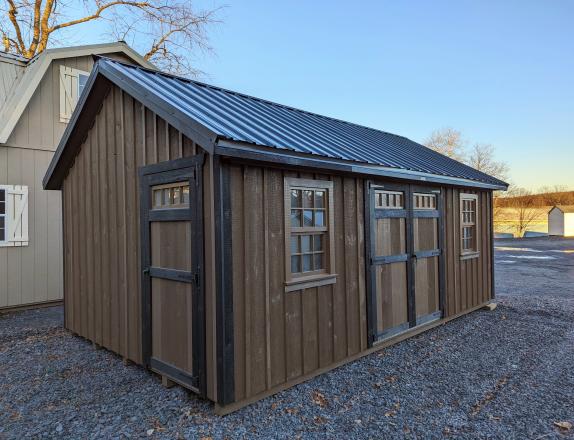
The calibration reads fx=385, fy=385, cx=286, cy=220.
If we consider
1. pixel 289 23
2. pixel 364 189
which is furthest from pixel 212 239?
pixel 289 23

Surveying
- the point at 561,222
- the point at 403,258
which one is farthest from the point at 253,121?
the point at 561,222

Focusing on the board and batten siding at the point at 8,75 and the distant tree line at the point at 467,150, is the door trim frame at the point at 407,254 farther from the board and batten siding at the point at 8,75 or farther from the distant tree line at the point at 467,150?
the distant tree line at the point at 467,150

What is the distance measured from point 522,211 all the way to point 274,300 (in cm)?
3889

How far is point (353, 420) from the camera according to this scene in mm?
3162

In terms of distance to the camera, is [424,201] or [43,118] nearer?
[424,201]

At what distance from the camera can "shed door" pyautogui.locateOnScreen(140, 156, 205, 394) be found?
11.3 feet

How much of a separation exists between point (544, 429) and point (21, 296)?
8162 mm

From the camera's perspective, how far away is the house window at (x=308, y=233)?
12.5ft

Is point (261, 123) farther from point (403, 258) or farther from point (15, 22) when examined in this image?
point (15, 22)

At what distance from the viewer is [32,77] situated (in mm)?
7336

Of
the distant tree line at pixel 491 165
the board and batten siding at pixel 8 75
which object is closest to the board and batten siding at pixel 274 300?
the board and batten siding at pixel 8 75

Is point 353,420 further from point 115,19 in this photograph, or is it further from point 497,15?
point 115,19

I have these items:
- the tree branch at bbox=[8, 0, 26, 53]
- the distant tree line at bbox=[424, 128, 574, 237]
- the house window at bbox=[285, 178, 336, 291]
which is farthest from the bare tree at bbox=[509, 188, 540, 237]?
the tree branch at bbox=[8, 0, 26, 53]

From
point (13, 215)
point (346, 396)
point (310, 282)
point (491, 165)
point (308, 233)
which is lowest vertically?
point (346, 396)
